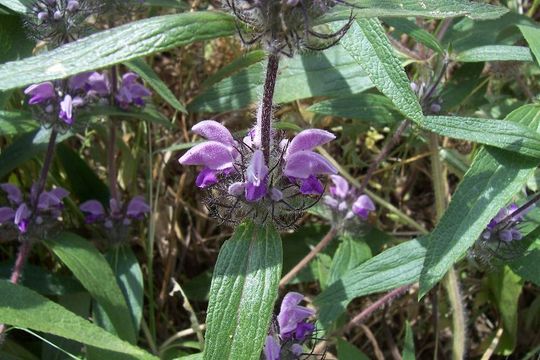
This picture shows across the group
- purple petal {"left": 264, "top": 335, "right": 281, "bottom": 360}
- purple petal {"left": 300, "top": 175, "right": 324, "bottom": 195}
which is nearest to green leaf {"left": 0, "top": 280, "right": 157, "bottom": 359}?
purple petal {"left": 264, "top": 335, "right": 281, "bottom": 360}

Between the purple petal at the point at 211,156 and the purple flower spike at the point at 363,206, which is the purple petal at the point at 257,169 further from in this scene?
the purple flower spike at the point at 363,206

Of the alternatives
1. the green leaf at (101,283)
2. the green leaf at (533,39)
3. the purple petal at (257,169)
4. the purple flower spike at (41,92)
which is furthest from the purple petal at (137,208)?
the green leaf at (533,39)

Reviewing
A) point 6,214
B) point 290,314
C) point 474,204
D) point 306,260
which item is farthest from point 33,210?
point 474,204

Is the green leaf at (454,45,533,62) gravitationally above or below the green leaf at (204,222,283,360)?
above

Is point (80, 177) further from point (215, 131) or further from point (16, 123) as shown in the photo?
point (215, 131)

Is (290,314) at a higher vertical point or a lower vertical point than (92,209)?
lower

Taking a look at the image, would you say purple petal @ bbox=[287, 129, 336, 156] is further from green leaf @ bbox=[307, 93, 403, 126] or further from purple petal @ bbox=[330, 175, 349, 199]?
purple petal @ bbox=[330, 175, 349, 199]
